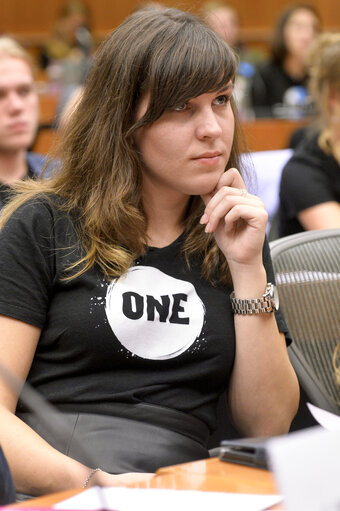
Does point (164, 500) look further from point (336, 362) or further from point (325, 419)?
point (336, 362)

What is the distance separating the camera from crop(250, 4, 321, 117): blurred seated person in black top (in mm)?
5965

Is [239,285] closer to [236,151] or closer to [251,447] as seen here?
[236,151]

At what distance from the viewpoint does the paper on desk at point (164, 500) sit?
809mm

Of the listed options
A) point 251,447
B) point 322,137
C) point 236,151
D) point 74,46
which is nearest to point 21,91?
point 322,137

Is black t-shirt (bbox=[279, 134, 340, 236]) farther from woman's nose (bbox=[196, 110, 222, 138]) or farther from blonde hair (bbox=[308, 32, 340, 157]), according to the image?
woman's nose (bbox=[196, 110, 222, 138])

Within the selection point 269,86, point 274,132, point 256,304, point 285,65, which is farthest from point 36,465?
point 285,65

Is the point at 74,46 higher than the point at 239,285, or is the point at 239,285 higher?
the point at 74,46

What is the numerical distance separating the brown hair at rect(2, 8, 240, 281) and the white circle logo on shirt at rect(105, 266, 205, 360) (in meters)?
0.04

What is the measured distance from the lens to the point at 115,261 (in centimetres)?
131

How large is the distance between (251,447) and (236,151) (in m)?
0.75

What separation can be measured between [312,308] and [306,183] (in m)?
0.81

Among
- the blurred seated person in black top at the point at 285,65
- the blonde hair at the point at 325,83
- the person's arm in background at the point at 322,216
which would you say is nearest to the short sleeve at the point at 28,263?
the person's arm in background at the point at 322,216

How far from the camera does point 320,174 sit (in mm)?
2334

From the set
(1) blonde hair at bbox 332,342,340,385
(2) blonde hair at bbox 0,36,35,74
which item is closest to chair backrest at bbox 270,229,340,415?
(1) blonde hair at bbox 332,342,340,385
